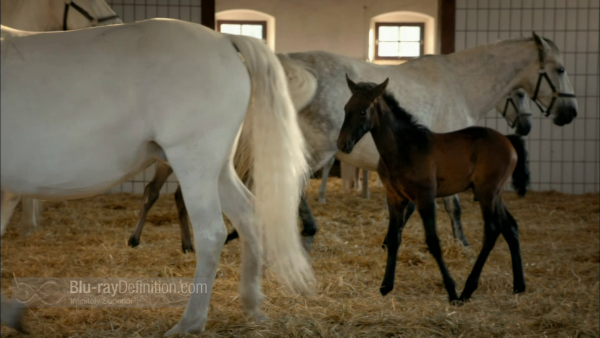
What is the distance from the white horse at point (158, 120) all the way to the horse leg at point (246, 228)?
0.14 ft

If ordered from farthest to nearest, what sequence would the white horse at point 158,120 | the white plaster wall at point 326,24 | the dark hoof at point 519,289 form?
the white plaster wall at point 326,24 < the dark hoof at point 519,289 < the white horse at point 158,120

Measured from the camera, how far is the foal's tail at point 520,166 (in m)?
3.77

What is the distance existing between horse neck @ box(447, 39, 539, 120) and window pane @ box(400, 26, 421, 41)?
6195mm

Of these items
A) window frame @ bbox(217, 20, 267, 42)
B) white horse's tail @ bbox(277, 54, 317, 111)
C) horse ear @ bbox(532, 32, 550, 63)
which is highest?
window frame @ bbox(217, 20, 267, 42)

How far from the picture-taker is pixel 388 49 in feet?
37.1

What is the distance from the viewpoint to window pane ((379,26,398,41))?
1129cm

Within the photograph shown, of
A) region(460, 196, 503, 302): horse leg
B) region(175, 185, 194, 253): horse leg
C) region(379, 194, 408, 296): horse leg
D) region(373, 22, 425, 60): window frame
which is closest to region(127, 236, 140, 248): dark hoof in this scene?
region(175, 185, 194, 253): horse leg

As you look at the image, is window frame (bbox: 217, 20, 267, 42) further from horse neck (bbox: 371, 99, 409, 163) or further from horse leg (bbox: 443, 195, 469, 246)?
horse neck (bbox: 371, 99, 409, 163)

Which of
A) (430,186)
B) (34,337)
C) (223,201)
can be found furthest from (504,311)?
(34,337)

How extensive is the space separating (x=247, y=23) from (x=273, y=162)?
8712 mm

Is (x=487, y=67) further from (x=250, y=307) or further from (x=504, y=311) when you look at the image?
(x=250, y=307)

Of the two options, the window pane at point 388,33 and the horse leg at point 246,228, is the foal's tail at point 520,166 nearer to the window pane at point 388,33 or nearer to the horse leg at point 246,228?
the horse leg at point 246,228

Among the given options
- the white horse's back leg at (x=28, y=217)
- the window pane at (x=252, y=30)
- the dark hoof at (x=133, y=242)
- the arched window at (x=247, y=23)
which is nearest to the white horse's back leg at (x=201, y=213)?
the dark hoof at (x=133, y=242)

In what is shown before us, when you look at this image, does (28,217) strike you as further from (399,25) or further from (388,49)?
(399,25)
